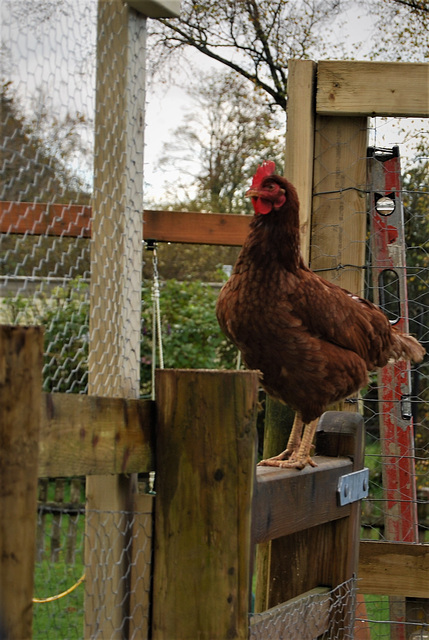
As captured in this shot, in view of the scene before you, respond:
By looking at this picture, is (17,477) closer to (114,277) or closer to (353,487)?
(114,277)

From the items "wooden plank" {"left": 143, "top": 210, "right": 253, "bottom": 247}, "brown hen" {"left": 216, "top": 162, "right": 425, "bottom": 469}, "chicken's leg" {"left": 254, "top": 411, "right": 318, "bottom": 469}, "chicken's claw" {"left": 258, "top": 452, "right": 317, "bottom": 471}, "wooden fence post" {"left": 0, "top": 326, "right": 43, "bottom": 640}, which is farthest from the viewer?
"wooden plank" {"left": 143, "top": 210, "right": 253, "bottom": 247}

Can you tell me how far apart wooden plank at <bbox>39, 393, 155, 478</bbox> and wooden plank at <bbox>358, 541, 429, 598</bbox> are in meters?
1.64

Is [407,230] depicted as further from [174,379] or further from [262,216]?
[174,379]

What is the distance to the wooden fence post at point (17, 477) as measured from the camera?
962 millimetres

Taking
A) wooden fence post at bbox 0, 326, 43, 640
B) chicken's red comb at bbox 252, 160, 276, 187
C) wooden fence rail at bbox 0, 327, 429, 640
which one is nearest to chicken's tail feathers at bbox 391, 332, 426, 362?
chicken's red comb at bbox 252, 160, 276, 187

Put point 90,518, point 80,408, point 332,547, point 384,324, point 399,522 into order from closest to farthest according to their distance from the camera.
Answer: point 80,408
point 90,518
point 332,547
point 384,324
point 399,522

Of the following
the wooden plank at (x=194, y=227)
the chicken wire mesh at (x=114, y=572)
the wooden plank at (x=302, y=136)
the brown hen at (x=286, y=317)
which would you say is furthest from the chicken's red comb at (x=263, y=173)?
the chicken wire mesh at (x=114, y=572)

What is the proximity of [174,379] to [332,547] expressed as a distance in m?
0.92

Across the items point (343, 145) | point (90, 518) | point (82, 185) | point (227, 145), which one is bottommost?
point (90, 518)

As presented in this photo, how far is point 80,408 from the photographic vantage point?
1113 mm

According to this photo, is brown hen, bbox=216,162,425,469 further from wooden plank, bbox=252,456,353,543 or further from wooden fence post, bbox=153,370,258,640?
wooden fence post, bbox=153,370,258,640

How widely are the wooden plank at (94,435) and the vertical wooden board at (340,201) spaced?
1.55 meters

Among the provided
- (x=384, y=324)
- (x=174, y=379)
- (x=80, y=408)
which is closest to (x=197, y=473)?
(x=174, y=379)

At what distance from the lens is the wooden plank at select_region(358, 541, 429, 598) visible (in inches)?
104
